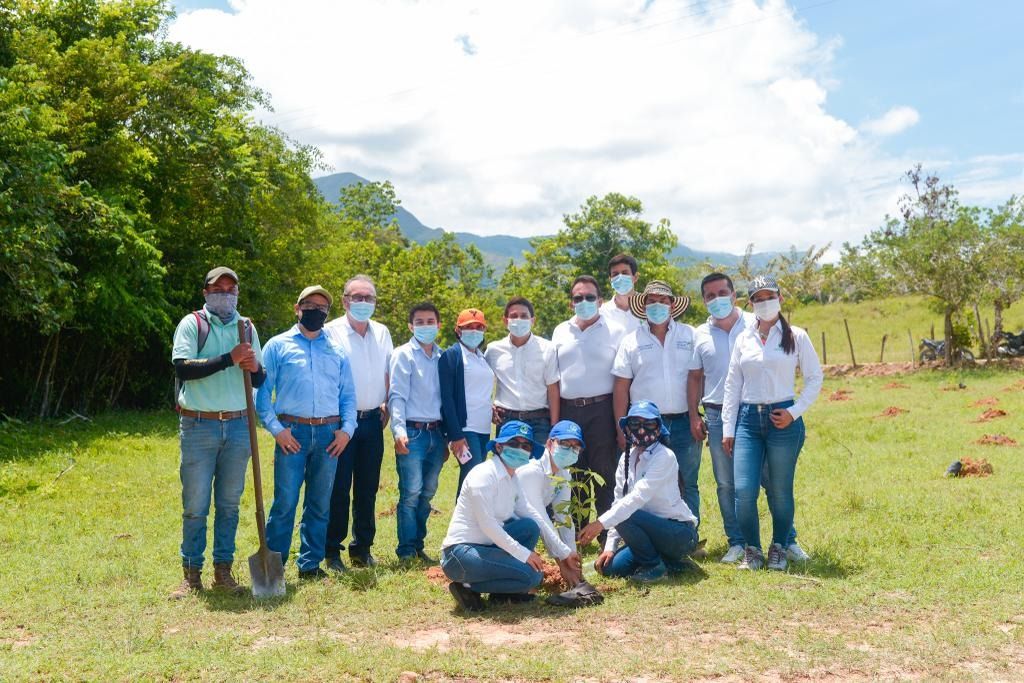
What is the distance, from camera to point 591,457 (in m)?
7.14

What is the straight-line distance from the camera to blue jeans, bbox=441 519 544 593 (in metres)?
5.60

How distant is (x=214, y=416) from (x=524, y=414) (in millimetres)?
2454

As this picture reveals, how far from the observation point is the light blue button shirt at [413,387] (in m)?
6.90

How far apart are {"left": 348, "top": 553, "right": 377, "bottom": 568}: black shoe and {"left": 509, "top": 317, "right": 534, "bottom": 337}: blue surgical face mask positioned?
220 cm

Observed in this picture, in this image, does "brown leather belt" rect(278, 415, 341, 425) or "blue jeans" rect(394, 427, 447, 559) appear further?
"blue jeans" rect(394, 427, 447, 559)

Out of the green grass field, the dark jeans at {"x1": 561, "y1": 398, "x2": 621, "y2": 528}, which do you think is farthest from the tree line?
the dark jeans at {"x1": 561, "y1": 398, "x2": 621, "y2": 528}

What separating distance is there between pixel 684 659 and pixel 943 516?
4.67 meters

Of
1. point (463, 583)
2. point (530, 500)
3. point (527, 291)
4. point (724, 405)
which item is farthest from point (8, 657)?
point (527, 291)

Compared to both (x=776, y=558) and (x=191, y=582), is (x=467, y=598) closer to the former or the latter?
(x=191, y=582)

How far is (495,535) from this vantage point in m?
5.57

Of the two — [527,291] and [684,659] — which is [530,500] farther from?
[527,291]

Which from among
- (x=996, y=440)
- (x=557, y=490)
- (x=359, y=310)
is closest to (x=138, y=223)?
(x=359, y=310)

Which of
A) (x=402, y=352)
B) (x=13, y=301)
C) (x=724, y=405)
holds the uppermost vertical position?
(x=13, y=301)

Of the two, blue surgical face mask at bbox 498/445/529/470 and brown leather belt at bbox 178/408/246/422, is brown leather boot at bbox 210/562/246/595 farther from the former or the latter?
blue surgical face mask at bbox 498/445/529/470
